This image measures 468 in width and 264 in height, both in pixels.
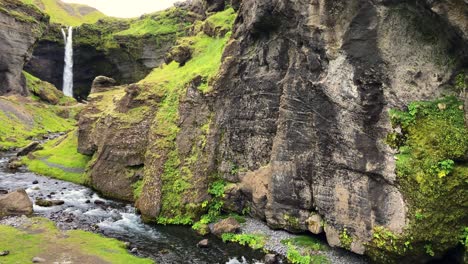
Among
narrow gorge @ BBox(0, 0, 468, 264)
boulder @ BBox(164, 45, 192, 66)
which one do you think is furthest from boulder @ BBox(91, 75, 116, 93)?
boulder @ BBox(164, 45, 192, 66)

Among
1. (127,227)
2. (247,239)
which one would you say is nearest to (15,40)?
(127,227)

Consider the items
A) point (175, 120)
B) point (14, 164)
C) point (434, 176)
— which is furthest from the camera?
point (14, 164)

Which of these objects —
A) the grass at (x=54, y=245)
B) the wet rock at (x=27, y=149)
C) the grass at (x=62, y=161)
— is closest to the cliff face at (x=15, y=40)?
the wet rock at (x=27, y=149)

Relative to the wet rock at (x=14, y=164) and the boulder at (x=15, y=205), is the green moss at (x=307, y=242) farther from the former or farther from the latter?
the wet rock at (x=14, y=164)

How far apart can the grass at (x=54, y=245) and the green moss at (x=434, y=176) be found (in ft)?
55.3

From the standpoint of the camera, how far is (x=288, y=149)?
1169 inches

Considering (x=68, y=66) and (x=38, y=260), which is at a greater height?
(x=68, y=66)

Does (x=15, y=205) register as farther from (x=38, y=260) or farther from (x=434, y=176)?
(x=434, y=176)

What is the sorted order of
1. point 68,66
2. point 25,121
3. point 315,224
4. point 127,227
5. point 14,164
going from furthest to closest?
1. point 68,66
2. point 25,121
3. point 14,164
4. point 127,227
5. point 315,224

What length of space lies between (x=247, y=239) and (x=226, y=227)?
2.32 meters

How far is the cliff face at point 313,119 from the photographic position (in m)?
22.3

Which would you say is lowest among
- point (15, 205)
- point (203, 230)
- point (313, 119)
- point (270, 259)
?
point (15, 205)

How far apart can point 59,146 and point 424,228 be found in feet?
179

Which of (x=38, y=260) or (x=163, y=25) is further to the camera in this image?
(x=163, y=25)
